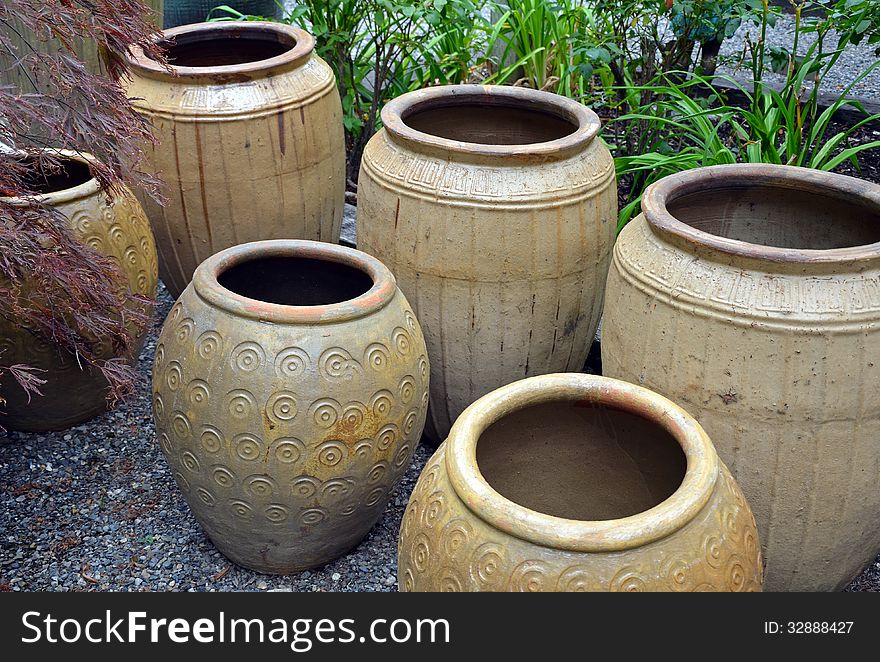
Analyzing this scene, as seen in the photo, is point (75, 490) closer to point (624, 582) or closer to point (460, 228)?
point (460, 228)

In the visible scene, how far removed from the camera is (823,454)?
198 cm

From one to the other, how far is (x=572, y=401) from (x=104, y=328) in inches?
46.8

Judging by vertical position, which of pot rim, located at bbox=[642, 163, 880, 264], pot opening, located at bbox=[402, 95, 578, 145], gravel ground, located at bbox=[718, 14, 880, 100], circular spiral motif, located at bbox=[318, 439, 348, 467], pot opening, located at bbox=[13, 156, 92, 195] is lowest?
gravel ground, located at bbox=[718, 14, 880, 100]

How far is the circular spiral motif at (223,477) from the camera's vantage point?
2143 mm

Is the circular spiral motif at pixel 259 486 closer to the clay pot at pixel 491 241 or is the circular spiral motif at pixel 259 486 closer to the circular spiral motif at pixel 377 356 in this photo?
the circular spiral motif at pixel 377 356

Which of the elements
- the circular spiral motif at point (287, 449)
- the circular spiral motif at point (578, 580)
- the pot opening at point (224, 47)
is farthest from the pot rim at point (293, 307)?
the pot opening at point (224, 47)

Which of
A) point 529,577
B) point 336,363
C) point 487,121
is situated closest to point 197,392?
point 336,363

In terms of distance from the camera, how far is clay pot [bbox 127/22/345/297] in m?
2.97

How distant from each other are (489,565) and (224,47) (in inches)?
104

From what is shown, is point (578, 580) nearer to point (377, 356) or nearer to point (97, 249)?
point (377, 356)

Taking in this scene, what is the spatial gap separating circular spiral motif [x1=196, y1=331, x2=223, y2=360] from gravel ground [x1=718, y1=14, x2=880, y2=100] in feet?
12.1

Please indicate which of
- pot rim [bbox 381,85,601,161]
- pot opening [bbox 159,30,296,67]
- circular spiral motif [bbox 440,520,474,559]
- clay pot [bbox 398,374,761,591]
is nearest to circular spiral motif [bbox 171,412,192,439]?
clay pot [bbox 398,374,761,591]

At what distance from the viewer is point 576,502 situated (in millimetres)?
1998

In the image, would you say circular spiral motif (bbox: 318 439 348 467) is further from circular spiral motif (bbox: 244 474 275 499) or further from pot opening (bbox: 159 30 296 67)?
pot opening (bbox: 159 30 296 67)
